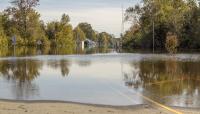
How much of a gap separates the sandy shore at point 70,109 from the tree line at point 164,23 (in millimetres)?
69658

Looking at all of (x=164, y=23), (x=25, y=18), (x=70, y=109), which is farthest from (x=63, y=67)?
(x=25, y=18)

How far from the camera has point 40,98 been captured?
590 inches

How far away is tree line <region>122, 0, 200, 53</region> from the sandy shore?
2742 inches

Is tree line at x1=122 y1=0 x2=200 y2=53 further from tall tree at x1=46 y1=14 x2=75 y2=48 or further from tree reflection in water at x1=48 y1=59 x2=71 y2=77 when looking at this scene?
tree reflection in water at x1=48 y1=59 x2=71 y2=77

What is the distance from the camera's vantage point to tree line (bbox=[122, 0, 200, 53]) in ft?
302

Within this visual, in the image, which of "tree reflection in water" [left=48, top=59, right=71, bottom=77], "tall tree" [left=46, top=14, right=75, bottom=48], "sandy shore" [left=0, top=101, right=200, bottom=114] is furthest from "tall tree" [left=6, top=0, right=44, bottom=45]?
"sandy shore" [left=0, top=101, right=200, bottom=114]

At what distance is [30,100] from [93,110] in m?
3.15

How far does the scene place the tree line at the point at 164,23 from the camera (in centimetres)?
9219

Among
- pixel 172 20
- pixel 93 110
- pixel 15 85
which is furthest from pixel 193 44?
pixel 93 110

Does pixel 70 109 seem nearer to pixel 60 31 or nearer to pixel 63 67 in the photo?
pixel 63 67

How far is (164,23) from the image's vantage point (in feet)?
326

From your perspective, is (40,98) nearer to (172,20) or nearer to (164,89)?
(164,89)

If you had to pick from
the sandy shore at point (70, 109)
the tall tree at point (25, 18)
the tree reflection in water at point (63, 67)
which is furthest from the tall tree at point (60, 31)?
the sandy shore at point (70, 109)

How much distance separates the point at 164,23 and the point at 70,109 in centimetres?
8892
